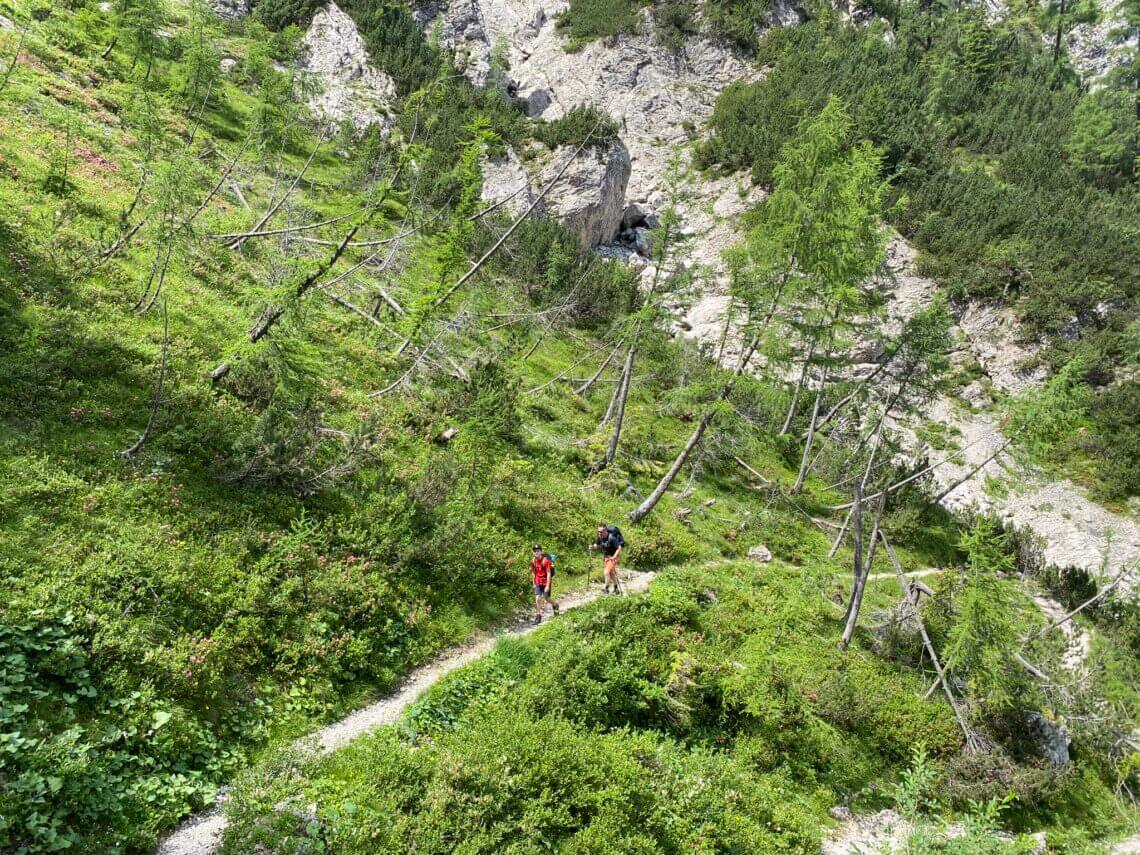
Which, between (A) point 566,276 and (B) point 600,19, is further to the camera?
(B) point 600,19

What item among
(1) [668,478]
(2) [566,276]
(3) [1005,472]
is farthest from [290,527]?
(3) [1005,472]

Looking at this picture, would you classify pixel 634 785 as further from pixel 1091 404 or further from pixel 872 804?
pixel 1091 404

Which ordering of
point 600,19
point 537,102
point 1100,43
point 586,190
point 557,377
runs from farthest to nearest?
point 1100,43 < point 600,19 < point 537,102 < point 586,190 < point 557,377

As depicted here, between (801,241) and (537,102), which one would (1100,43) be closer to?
(537,102)

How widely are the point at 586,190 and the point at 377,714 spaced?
36403 millimetres

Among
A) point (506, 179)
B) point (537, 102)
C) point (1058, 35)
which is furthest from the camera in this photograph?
point (1058, 35)

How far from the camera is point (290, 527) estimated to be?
10.3 m

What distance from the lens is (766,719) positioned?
11047 mm

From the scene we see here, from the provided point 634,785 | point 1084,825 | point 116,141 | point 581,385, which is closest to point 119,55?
point 116,141

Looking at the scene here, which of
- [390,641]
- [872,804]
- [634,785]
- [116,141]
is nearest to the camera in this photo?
[634,785]

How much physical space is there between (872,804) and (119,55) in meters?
41.3

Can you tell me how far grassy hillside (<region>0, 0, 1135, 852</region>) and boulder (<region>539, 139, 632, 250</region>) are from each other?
18383 mm

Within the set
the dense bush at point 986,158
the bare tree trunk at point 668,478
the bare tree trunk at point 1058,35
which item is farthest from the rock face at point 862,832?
the bare tree trunk at point 1058,35

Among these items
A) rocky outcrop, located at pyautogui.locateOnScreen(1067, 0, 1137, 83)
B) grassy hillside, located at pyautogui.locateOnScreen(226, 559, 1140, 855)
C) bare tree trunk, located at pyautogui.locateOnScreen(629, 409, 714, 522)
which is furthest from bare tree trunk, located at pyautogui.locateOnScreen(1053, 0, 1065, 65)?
grassy hillside, located at pyautogui.locateOnScreen(226, 559, 1140, 855)
